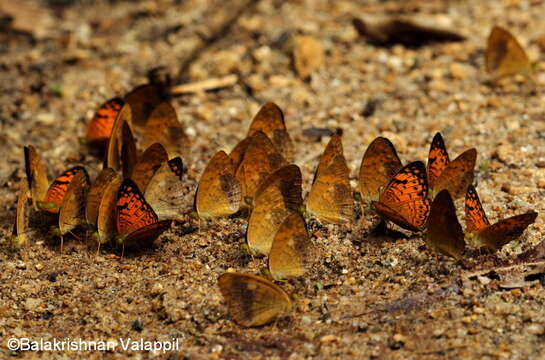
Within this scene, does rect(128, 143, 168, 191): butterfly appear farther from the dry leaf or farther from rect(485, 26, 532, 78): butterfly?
rect(485, 26, 532, 78): butterfly

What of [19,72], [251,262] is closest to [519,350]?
[251,262]

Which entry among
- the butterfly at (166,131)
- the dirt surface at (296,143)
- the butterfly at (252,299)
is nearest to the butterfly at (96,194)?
the dirt surface at (296,143)

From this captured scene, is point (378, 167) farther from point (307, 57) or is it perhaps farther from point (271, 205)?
point (307, 57)

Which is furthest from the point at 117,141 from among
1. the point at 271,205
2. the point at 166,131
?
the point at 271,205

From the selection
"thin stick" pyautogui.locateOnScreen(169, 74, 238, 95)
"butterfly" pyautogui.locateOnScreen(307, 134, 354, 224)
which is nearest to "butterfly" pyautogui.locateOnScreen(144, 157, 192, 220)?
"butterfly" pyautogui.locateOnScreen(307, 134, 354, 224)

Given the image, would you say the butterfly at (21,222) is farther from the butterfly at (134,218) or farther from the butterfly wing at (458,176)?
the butterfly wing at (458,176)
